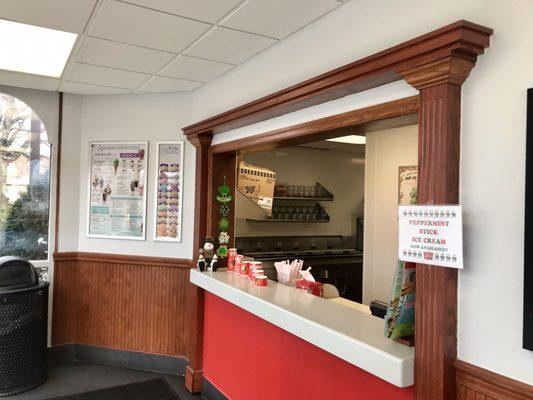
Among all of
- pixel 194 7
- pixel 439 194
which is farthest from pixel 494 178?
pixel 194 7

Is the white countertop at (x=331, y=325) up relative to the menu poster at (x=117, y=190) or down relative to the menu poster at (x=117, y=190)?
down

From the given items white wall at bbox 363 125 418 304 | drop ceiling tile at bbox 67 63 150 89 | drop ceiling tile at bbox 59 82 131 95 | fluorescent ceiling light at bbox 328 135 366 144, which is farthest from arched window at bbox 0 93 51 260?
fluorescent ceiling light at bbox 328 135 366 144

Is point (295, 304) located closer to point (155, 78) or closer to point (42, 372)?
point (155, 78)

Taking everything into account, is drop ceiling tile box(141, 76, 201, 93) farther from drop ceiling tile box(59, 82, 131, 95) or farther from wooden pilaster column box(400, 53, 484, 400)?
wooden pilaster column box(400, 53, 484, 400)

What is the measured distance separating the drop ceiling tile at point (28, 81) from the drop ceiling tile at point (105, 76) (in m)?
0.25

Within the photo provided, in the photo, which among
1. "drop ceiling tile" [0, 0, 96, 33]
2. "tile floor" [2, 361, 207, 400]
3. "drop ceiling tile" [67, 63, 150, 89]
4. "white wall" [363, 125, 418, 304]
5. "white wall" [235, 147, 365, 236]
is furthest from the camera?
"white wall" [235, 147, 365, 236]

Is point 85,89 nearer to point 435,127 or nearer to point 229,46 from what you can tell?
point 229,46

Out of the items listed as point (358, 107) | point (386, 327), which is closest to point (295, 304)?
point (386, 327)

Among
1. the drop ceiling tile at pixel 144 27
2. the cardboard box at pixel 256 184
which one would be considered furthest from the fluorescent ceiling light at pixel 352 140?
the drop ceiling tile at pixel 144 27

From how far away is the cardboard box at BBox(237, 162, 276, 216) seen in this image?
14.0 ft

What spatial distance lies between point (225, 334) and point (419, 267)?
7.09 ft

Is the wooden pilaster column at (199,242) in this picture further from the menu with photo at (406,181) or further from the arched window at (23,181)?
the menu with photo at (406,181)

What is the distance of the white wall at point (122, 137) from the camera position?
4.32 metres

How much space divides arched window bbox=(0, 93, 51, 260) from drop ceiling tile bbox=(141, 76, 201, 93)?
127cm
